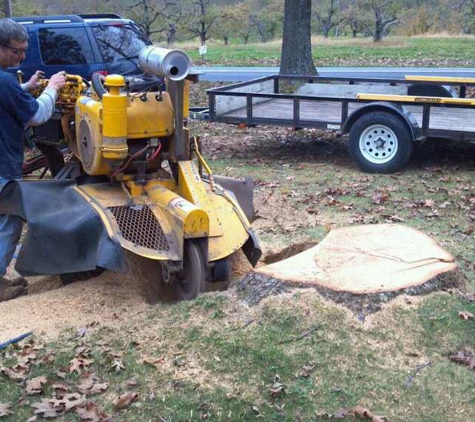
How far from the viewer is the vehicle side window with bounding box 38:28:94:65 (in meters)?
10.9

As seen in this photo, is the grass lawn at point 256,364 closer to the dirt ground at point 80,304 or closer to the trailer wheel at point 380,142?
the dirt ground at point 80,304

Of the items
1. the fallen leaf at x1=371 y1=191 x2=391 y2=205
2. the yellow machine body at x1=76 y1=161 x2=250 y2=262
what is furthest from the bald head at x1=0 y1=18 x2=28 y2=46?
the fallen leaf at x1=371 y1=191 x2=391 y2=205

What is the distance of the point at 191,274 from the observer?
492 centimetres

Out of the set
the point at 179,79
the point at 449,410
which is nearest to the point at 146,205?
the point at 179,79

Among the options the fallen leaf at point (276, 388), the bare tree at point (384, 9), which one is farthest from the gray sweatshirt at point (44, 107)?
the bare tree at point (384, 9)

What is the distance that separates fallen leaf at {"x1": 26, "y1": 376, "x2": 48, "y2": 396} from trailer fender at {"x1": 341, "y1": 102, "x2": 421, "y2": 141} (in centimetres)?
616

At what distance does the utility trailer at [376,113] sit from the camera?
345 inches

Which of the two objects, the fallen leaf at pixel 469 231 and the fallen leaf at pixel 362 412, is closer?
the fallen leaf at pixel 362 412

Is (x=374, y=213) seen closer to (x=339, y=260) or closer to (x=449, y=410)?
(x=339, y=260)

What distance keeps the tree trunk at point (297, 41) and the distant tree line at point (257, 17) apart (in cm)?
2756

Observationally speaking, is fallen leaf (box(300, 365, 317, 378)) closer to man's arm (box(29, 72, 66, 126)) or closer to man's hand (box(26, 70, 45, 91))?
man's arm (box(29, 72, 66, 126))

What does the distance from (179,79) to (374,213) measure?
11.0 ft

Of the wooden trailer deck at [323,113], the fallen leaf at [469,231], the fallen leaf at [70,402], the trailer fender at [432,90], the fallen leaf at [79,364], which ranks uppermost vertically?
the trailer fender at [432,90]

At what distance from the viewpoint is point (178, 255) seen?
187 inches
